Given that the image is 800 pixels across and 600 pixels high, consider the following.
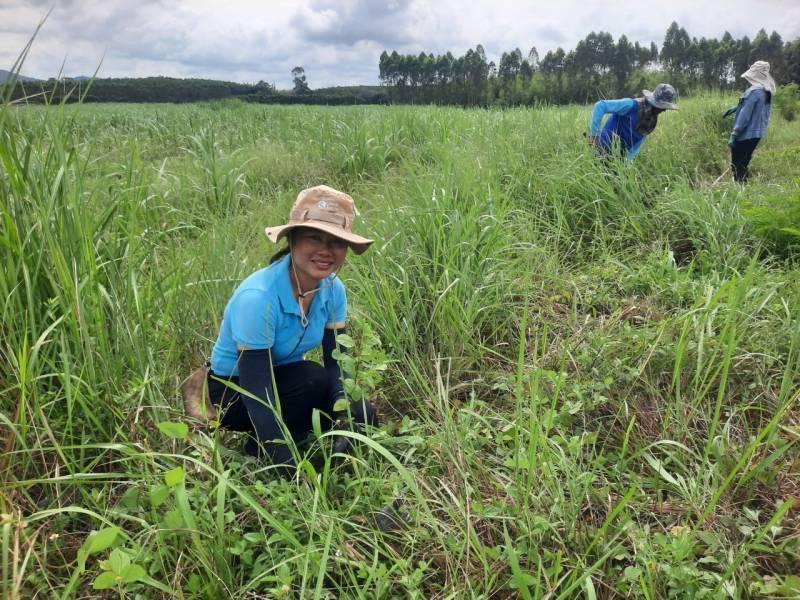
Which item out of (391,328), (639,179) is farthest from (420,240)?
(639,179)

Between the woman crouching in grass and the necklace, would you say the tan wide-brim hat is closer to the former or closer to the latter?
the woman crouching in grass

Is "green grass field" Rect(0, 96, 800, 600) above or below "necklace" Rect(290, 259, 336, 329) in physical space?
below

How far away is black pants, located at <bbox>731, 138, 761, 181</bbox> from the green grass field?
2683mm

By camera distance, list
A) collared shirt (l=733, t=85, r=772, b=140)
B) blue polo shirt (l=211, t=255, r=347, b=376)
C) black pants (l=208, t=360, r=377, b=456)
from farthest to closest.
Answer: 1. collared shirt (l=733, t=85, r=772, b=140)
2. black pants (l=208, t=360, r=377, b=456)
3. blue polo shirt (l=211, t=255, r=347, b=376)

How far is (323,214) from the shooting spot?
164 cm

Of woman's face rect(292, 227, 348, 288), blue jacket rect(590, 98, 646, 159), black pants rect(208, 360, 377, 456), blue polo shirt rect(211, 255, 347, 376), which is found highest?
blue jacket rect(590, 98, 646, 159)

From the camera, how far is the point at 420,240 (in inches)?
103

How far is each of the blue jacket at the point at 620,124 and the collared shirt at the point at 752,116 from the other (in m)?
1.64

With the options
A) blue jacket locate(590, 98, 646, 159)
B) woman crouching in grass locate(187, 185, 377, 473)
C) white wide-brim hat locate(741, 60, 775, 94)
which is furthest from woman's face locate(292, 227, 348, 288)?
white wide-brim hat locate(741, 60, 775, 94)

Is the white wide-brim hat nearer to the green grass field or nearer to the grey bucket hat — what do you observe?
the grey bucket hat

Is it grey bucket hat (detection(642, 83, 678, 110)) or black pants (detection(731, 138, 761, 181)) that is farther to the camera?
black pants (detection(731, 138, 761, 181))

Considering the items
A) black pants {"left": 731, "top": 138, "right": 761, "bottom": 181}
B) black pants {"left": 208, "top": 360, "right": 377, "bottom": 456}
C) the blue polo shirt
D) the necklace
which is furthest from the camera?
black pants {"left": 731, "top": 138, "right": 761, "bottom": 181}

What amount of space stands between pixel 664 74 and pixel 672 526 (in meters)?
9.72

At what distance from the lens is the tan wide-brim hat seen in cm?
162
